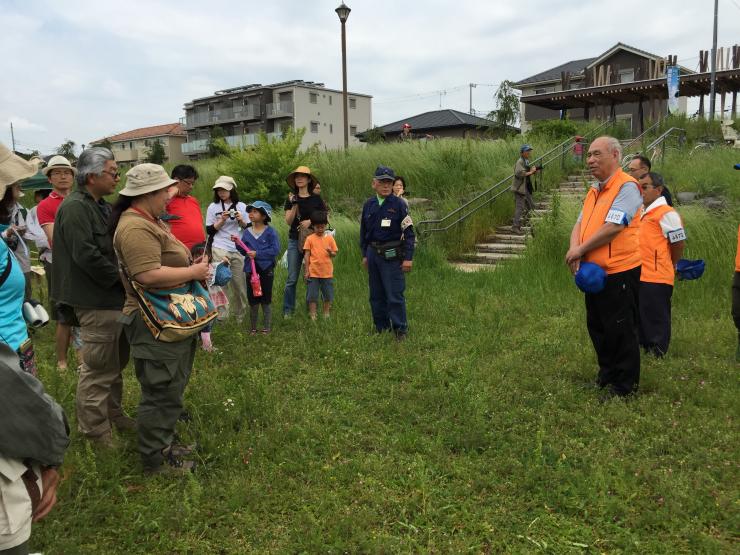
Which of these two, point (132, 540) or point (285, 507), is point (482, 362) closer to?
point (285, 507)

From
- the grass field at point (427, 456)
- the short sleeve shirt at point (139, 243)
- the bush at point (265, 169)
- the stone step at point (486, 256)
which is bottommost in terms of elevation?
the grass field at point (427, 456)

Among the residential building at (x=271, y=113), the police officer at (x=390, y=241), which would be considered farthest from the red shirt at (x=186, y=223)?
the residential building at (x=271, y=113)

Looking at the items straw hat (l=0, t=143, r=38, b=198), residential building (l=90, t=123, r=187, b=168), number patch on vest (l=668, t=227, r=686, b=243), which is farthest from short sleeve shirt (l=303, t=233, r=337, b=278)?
residential building (l=90, t=123, r=187, b=168)

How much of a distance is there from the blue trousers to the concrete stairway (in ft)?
12.1

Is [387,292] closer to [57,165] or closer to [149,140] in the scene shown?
[57,165]

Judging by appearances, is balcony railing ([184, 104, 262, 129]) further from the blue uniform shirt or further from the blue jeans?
the blue uniform shirt

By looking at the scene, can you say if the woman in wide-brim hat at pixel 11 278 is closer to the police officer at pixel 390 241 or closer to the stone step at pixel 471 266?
the police officer at pixel 390 241

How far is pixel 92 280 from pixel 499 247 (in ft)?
28.3

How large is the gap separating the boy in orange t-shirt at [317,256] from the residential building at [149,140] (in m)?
55.3

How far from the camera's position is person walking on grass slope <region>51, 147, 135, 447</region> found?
10.5 feet

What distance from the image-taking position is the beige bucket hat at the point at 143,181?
2865 millimetres

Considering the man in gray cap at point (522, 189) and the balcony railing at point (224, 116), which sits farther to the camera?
the balcony railing at point (224, 116)

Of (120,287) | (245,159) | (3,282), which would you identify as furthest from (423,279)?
(245,159)

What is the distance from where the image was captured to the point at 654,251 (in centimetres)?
482
